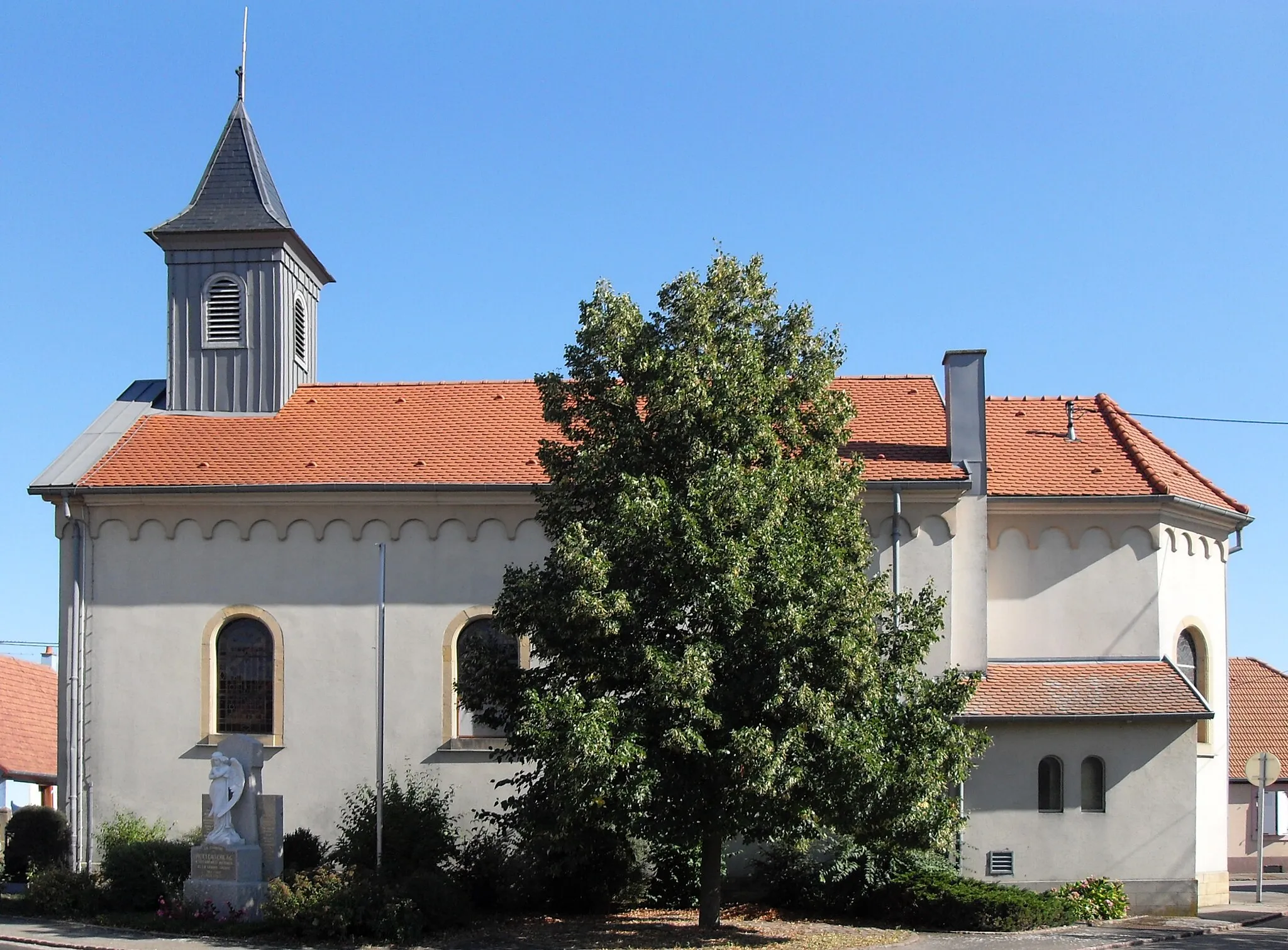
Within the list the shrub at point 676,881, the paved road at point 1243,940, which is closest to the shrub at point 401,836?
the shrub at point 676,881

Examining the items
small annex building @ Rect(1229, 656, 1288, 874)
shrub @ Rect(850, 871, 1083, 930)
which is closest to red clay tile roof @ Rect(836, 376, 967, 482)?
shrub @ Rect(850, 871, 1083, 930)

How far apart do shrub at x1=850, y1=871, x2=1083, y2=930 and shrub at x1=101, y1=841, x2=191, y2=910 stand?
10.0 m

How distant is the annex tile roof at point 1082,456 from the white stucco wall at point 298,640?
8.72 meters

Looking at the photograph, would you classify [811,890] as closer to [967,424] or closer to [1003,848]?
[1003,848]

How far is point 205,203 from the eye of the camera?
96.3 ft

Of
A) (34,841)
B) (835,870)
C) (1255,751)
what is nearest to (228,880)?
(34,841)

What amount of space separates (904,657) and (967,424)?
23.3ft

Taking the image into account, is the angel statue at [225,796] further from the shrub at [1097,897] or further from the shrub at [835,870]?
the shrub at [1097,897]

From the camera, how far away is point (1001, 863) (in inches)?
886

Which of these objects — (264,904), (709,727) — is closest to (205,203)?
(264,904)

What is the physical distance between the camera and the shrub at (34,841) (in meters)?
23.3

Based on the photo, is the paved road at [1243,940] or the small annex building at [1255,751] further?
the small annex building at [1255,751]

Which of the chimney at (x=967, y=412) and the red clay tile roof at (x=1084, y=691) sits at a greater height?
the chimney at (x=967, y=412)

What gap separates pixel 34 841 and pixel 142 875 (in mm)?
3862
